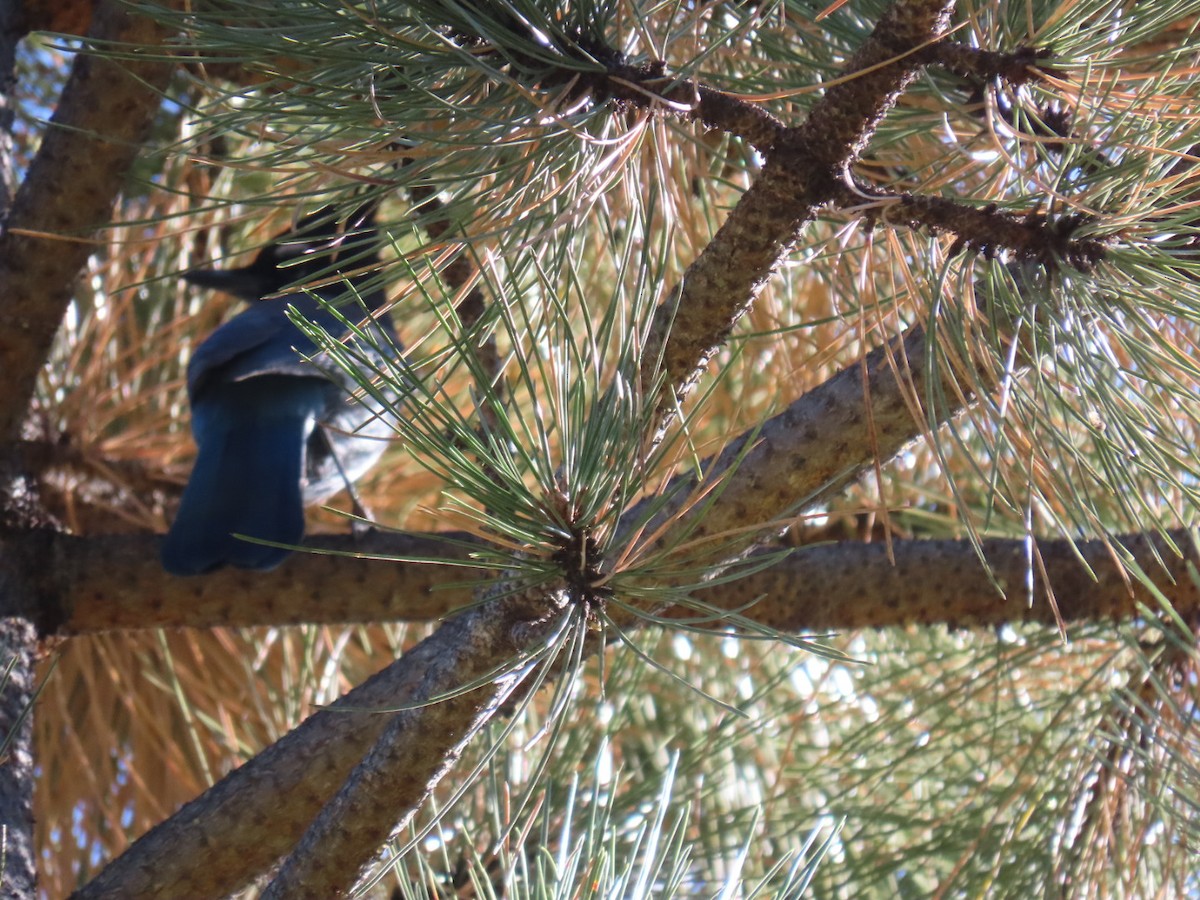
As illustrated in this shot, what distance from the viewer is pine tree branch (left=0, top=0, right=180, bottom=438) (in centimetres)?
138

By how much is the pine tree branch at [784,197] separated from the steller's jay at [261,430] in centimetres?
89

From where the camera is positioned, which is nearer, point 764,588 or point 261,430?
point 764,588

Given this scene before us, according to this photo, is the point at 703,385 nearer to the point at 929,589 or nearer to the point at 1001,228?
the point at 929,589

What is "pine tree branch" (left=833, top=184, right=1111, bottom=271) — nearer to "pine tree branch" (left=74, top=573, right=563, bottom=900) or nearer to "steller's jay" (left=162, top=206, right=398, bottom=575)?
"pine tree branch" (left=74, top=573, right=563, bottom=900)

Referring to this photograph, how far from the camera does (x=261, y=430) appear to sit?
2.15 meters

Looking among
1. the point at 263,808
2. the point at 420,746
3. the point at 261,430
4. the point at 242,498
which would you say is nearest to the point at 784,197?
the point at 420,746

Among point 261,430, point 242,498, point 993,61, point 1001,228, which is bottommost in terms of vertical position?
point 1001,228

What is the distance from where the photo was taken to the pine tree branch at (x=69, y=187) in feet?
4.51

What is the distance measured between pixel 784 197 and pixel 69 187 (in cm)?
92

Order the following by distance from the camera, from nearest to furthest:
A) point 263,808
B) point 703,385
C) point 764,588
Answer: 1. point 263,808
2. point 764,588
3. point 703,385

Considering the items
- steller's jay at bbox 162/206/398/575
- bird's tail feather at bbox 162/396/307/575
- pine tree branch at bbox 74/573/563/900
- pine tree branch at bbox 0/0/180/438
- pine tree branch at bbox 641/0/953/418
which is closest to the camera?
pine tree branch at bbox 641/0/953/418

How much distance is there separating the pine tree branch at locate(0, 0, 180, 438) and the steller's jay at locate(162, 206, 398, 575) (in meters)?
0.27

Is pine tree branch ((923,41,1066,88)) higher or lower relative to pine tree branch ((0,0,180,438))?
lower

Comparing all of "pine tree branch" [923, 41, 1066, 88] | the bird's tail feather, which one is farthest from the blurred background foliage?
the bird's tail feather
